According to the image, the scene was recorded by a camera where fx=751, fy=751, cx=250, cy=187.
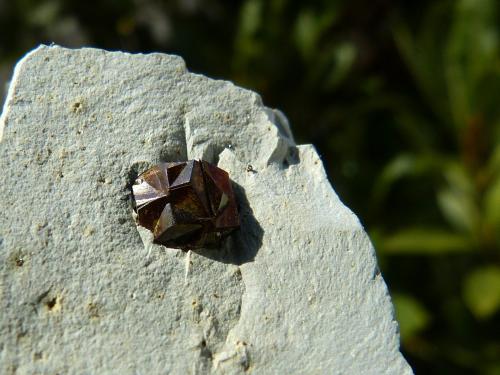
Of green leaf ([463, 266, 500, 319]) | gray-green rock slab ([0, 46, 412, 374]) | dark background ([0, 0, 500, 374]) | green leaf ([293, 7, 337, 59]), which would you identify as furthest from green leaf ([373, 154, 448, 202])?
gray-green rock slab ([0, 46, 412, 374])

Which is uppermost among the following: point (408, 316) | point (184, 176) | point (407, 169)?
point (184, 176)

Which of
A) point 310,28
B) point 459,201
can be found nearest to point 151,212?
point 459,201

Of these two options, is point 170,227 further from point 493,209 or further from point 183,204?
point 493,209

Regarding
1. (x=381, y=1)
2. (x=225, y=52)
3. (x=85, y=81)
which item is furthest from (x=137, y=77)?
(x=381, y=1)

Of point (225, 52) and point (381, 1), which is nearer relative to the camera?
point (225, 52)

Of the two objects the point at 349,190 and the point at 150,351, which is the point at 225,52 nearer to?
the point at 349,190

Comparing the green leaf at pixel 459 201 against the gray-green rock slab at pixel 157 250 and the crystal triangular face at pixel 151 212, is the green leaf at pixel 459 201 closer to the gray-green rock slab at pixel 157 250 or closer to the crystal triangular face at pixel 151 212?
the gray-green rock slab at pixel 157 250

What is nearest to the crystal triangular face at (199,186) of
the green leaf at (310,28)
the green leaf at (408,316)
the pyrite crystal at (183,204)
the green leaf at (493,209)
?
the pyrite crystal at (183,204)

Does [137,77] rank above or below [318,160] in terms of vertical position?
above
